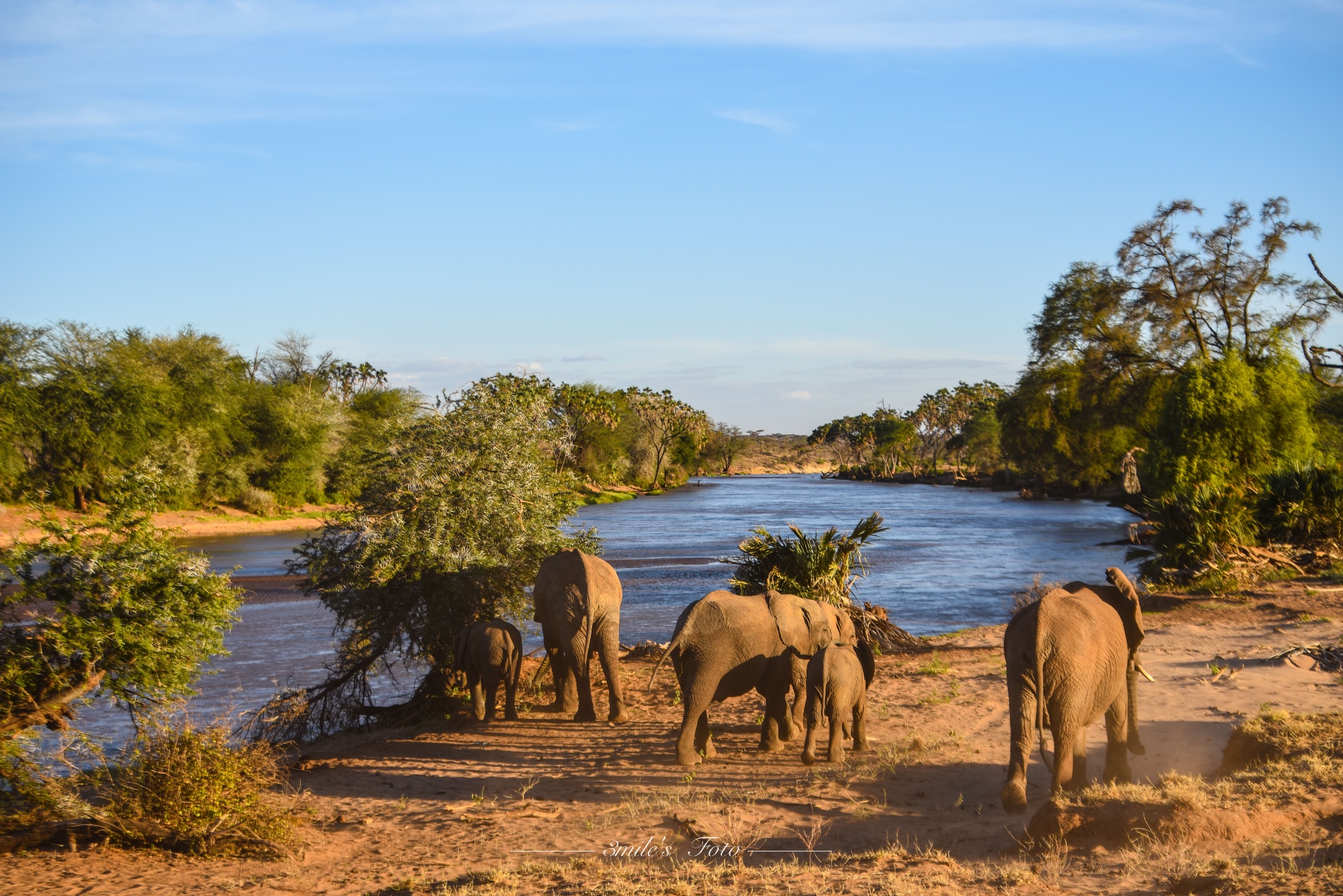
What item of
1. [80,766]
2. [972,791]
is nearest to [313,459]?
[80,766]

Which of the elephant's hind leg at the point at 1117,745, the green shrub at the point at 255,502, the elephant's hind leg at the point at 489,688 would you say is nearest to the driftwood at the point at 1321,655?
the elephant's hind leg at the point at 1117,745

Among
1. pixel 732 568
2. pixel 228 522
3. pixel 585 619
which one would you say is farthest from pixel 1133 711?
pixel 228 522

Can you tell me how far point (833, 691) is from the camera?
8.66m

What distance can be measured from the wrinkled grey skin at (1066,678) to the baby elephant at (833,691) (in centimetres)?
158

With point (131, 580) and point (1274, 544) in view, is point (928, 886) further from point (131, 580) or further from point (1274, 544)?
point (1274, 544)

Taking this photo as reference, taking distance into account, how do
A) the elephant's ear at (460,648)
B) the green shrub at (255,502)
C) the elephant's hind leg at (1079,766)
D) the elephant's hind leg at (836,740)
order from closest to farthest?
the elephant's hind leg at (1079,766) < the elephant's hind leg at (836,740) < the elephant's ear at (460,648) < the green shrub at (255,502)

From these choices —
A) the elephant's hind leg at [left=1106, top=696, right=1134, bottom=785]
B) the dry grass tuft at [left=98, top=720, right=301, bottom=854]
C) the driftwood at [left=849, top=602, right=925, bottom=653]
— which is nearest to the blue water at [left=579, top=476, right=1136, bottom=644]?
the driftwood at [left=849, top=602, right=925, bottom=653]

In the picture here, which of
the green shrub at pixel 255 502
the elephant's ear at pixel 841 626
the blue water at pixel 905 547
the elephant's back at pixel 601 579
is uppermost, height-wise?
the elephant's back at pixel 601 579

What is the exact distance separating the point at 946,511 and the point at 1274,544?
44503mm

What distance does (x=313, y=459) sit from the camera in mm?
55562

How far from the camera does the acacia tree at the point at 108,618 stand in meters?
7.60

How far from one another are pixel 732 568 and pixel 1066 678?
24.0 meters

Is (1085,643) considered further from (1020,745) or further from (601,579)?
(601,579)

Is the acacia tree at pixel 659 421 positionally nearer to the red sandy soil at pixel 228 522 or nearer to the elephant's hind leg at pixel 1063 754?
the red sandy soil at pixel 228 522
